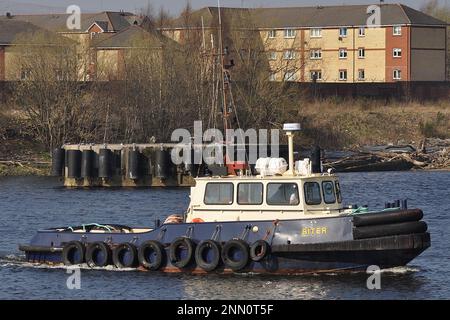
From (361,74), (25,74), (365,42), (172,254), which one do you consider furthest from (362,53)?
(172,254)

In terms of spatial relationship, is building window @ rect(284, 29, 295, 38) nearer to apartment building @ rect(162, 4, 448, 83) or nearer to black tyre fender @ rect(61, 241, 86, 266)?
apartment building @ rect(162, 4, 448, 83)

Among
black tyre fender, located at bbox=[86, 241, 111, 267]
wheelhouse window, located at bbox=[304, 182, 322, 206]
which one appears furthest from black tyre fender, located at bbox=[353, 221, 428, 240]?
black tyre fender, located at bbox=[86, 241, 111, 267]

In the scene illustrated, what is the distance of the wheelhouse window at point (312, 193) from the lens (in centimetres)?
3178

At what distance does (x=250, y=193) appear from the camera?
106 feet

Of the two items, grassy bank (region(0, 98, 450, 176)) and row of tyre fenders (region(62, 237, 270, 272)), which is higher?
grassy bank (region(0, 98, 450, 176))

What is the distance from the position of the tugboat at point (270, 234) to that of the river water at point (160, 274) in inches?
13.5

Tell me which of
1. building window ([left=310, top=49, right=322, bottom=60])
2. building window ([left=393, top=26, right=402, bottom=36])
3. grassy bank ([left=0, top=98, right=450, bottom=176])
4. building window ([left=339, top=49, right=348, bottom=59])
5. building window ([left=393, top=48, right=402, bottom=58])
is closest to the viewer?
grassy bank ([left=0, top=98, right=450, bottom=176])

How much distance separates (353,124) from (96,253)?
4951 centimetres

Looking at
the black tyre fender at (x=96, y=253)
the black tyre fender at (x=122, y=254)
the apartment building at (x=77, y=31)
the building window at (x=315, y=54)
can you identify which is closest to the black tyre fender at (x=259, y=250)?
the black tyre fender at (x=122, y=254)

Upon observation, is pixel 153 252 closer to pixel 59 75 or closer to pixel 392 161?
pixel 392 161

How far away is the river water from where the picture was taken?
100.0 feet

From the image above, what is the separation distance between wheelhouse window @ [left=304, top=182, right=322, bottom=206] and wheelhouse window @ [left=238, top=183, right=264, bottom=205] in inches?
45.4

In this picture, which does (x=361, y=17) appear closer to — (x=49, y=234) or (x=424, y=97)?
(x=424, y=97)

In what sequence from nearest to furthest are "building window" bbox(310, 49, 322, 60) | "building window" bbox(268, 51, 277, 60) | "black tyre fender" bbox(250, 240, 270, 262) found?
1. "black tyre fender" bbox(250, 240, 270, 262)
2. "building window" bbox(268, 51, 277, 60)
3. "building window" bbox(310, 49, 322, 60)
